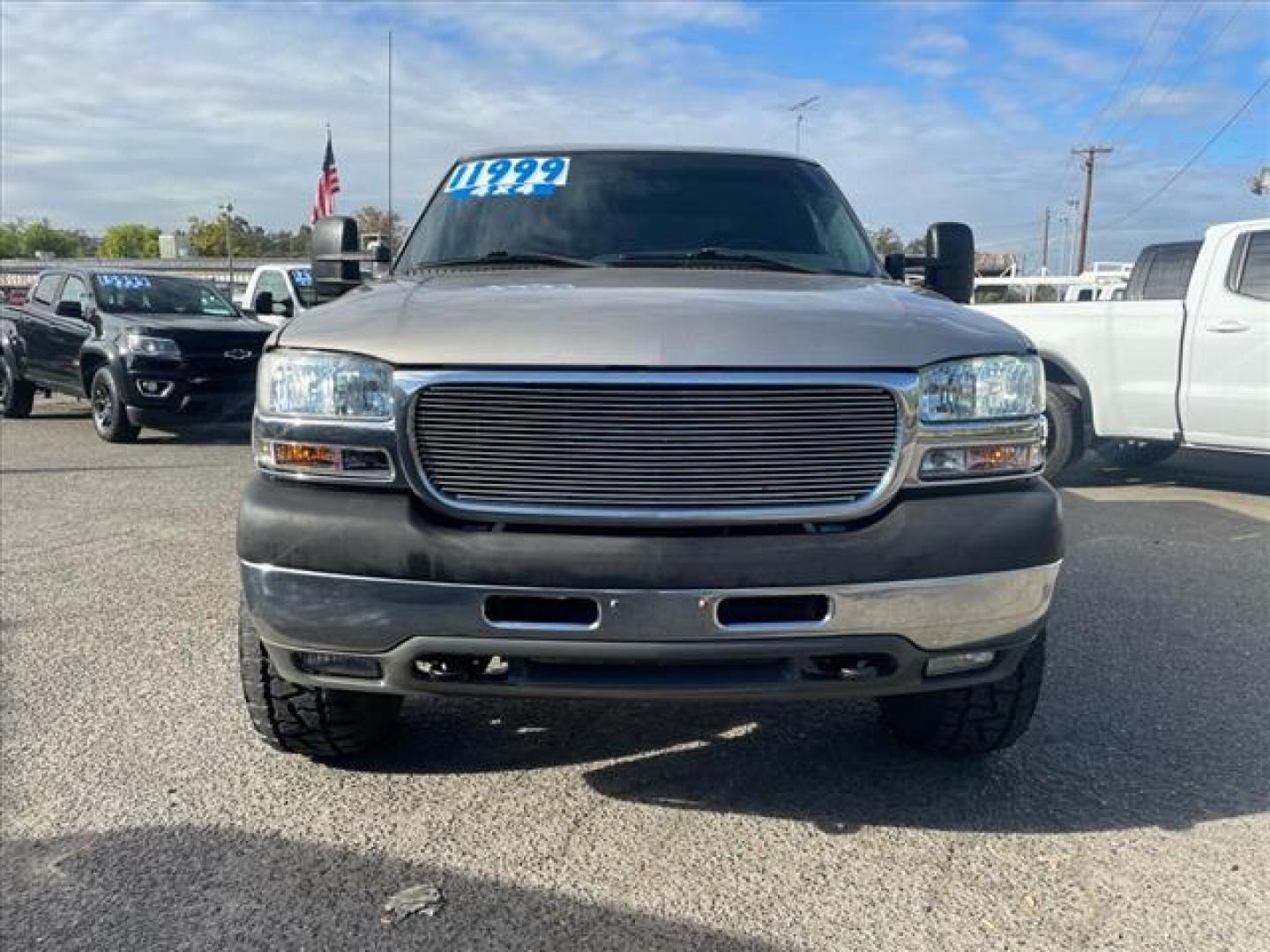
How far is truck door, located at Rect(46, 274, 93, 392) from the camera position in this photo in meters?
11.3

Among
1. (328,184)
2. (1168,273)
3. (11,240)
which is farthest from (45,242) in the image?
(1168,273)

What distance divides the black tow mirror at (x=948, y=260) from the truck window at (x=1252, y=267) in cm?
461

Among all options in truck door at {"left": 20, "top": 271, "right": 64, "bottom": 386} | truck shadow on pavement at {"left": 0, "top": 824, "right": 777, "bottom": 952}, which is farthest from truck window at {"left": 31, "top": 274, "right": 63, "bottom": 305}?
truck shadow on pavement at {"left": 0, "top": 824, "right": 777, "bottom": 952}

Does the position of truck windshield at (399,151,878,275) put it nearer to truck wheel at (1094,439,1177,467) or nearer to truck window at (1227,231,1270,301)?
truck window at (1227,231,1270,301)

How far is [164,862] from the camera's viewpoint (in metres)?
2.65

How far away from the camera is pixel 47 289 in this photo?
12.3 meters

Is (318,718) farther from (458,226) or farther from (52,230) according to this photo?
(52,230)

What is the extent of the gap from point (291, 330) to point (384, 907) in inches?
57.5

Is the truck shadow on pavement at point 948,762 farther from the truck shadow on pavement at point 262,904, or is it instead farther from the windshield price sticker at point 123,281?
the windshield price sticker at point 123,281

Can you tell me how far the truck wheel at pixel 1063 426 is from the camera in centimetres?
825

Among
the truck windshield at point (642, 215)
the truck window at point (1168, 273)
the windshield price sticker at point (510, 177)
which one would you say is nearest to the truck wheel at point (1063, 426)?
the truck window at point (1168, 273)

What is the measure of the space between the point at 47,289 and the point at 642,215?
1097 centimetres

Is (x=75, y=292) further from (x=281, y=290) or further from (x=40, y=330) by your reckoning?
(x=281, y=290)

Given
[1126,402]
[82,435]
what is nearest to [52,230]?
[82,435]
